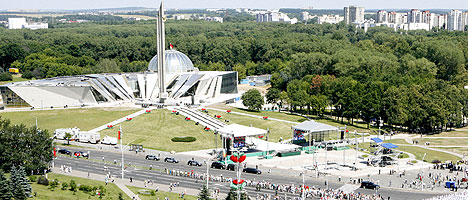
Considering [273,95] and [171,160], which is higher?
[273,95]

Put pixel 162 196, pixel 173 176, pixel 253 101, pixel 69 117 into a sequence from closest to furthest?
pixel 162 196
pixel 173 176
pixel 69 117
pixel 253 101

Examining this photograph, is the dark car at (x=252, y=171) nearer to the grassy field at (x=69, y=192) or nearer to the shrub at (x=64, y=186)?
the grassy field at (x=69, y=192)

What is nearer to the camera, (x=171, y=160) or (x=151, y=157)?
(x=171, y=160)

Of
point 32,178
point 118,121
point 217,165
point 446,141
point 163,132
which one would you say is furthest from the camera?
point 118,121

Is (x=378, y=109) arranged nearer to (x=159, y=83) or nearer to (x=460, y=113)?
(x=460, y=113)

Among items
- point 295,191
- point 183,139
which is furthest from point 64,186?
point 183,139

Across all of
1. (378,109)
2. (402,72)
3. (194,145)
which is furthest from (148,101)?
(402,72)

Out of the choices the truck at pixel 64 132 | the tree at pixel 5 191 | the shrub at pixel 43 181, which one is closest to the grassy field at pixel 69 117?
the truck at pixel 64 132

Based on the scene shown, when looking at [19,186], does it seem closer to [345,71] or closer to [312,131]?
[312,131]
